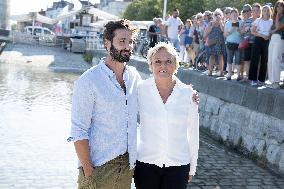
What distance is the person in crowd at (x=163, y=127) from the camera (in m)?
3.37

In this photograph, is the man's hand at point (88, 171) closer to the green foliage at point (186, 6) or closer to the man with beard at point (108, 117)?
the man with beard at point (108, 117)

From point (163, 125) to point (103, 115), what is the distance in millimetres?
509

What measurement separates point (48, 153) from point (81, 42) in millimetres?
27869

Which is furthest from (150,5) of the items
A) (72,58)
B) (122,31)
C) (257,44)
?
(122,31)

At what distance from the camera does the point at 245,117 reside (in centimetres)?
836

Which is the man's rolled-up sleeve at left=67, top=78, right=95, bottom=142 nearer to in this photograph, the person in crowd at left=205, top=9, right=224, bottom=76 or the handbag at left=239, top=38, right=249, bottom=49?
the handbag at left=239, top=38, right=249, bottom=49

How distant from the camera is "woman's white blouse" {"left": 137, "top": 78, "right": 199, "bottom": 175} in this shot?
337 cm

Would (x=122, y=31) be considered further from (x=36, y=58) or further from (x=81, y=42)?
(x=81, y=42)

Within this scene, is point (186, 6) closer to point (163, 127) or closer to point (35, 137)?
point (35, 137)

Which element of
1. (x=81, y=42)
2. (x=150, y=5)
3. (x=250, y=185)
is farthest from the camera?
(x=150, y=5)

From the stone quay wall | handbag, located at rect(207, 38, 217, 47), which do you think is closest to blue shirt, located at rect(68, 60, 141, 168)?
the stone quay wall

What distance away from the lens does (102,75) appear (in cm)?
310

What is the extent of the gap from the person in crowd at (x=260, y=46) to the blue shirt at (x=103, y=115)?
586 centimetres

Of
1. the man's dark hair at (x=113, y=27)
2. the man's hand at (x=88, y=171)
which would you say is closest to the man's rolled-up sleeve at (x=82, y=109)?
the man's hand at (x=88, y=171)
